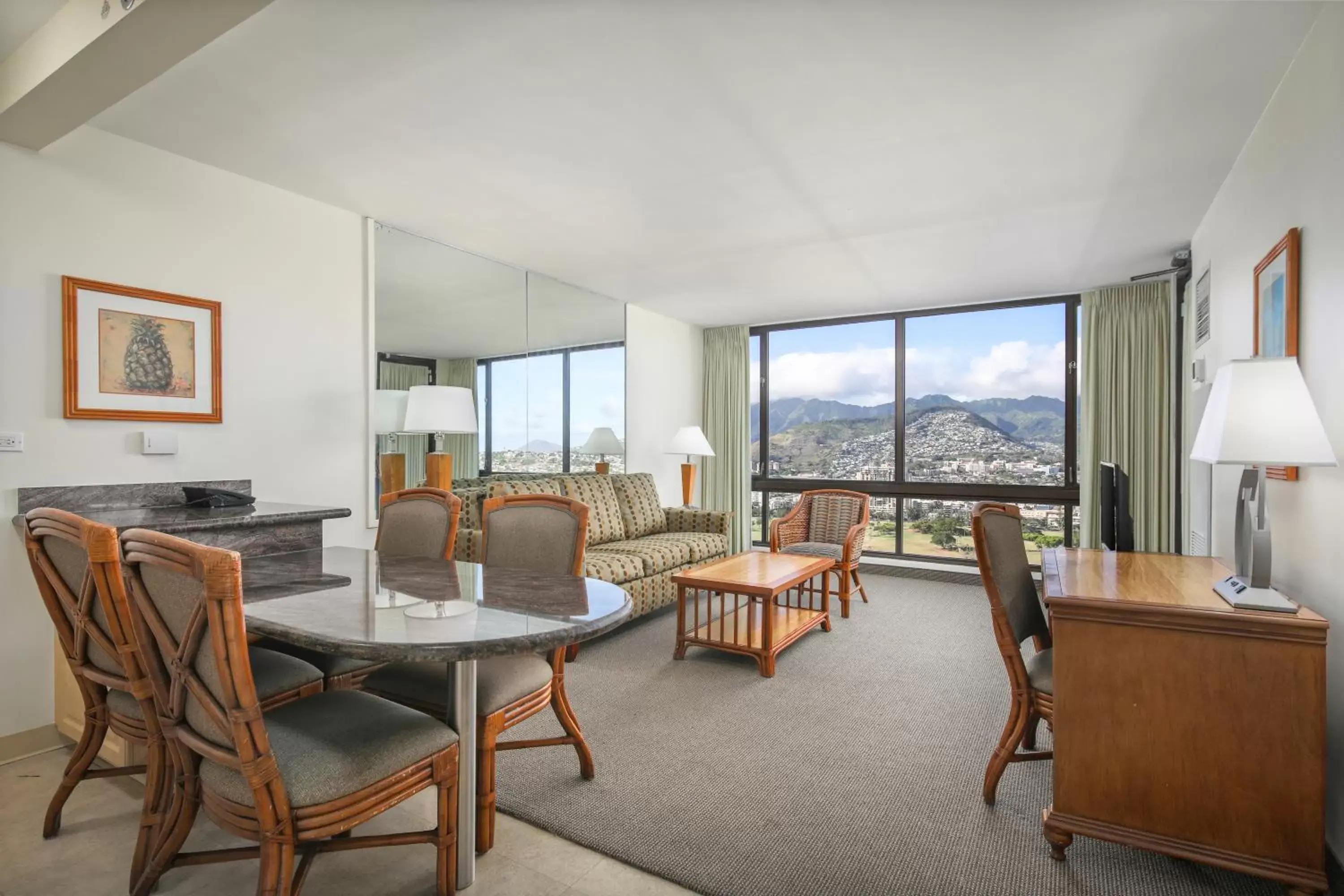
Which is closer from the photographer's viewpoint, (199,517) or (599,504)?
(199,517)

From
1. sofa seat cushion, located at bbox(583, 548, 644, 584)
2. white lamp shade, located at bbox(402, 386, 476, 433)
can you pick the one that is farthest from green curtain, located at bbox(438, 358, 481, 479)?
sofa seat cushion, located at bbox(583, 548, 644, 584)

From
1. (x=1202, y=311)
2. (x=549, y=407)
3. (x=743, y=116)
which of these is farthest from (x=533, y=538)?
(x=1202, y=311)

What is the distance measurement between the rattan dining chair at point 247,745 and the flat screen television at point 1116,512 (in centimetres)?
300

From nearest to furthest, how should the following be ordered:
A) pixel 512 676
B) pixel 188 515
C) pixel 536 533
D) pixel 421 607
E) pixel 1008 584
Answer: pixel 421 607, pixel 512 676, pixel 1008 584, pixel 536 533, pixel 188 515

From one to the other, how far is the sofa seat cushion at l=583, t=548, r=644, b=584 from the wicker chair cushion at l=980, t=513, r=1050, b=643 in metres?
2.26

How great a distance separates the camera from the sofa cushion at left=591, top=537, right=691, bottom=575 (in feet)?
14.9

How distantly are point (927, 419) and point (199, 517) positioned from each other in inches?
224

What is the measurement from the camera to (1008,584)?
7.65 feet

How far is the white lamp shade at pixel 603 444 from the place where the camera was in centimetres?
569

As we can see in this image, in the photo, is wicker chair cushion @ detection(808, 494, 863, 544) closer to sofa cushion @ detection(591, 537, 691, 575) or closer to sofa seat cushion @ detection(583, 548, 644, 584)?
sofa cushion @ detection(591, 537, 691, 575)

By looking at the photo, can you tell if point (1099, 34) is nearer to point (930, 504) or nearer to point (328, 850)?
point (328, 850)

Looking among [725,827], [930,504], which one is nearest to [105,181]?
[725,827]

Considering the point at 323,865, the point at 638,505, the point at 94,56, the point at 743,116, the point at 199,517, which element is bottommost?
the point at 323,865

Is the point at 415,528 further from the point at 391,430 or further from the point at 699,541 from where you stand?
the point at 699,541
